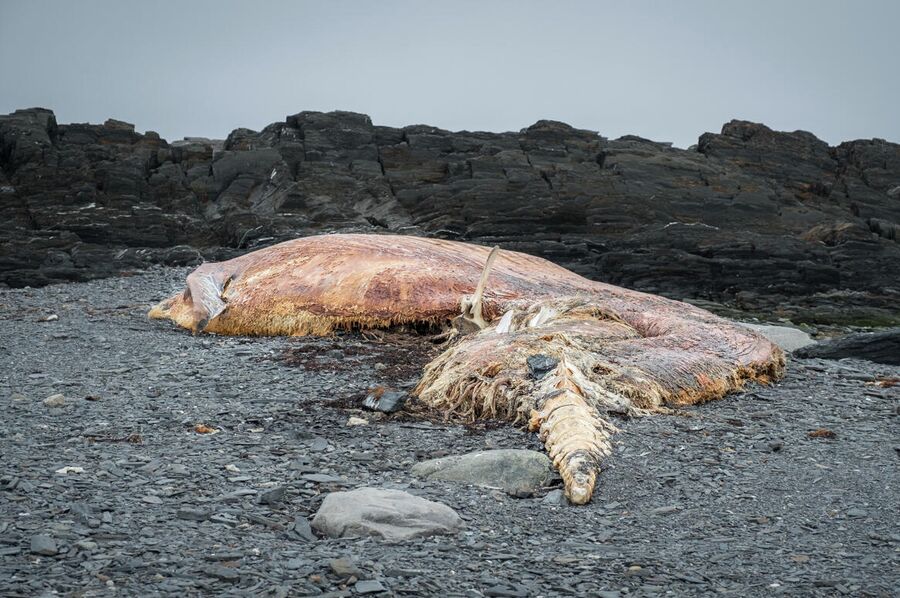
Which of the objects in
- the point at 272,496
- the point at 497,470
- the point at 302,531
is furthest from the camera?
the point at 497,470

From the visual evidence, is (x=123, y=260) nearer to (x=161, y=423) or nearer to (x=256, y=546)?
(x=161, y=423)

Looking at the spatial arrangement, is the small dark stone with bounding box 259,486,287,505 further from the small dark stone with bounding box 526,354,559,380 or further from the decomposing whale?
the small dark stone with bounding box 526,354,559,380

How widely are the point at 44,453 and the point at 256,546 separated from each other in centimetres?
223

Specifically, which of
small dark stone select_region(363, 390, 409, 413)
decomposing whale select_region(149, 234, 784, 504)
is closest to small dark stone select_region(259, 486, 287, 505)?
decomposing whale select_region(149, 234, 784, 504)

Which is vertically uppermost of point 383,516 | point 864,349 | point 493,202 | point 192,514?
point 493,202

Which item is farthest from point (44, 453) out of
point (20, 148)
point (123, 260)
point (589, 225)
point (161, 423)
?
point (20, 148)

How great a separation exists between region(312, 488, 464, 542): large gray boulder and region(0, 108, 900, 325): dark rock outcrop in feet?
57.9

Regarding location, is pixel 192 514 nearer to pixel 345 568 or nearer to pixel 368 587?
pixel 345 568

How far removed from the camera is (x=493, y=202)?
31.9 meters

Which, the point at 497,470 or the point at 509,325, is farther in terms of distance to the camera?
the point at 509,325

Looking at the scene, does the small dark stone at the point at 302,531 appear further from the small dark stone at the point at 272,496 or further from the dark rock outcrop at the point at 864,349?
the dark rock outcrop at the point at 864,349

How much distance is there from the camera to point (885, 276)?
28.5 meters

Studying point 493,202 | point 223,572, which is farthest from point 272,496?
point 493,202

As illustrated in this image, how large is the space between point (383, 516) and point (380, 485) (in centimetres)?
84
